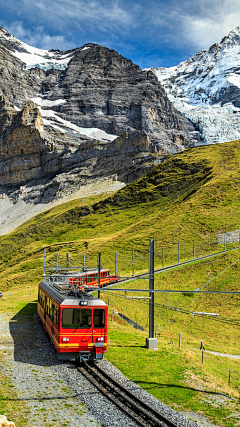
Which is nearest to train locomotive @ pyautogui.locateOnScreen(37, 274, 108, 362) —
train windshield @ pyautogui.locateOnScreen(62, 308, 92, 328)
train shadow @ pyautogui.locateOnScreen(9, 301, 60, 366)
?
train windshield @ pyautogui.locateOnScreen(62, 308, 92, 328)

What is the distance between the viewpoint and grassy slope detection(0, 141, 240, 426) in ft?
Answer: 72.3

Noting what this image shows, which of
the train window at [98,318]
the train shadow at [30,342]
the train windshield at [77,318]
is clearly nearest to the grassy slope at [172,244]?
the train window at [98,318]

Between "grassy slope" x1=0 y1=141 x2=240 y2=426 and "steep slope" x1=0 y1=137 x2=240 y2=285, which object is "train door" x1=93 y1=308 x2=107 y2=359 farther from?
"steep slope" x1=0 y1=137 x2=240 y2=285

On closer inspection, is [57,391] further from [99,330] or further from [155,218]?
[155,218]

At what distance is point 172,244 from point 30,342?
46584mm

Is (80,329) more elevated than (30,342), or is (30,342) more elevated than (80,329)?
(80,329)

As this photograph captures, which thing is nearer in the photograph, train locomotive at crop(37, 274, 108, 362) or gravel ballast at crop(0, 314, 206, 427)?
gravel ballast at crop(0, 314, 206, 427)

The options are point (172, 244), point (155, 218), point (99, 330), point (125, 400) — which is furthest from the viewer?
point (155, 218)

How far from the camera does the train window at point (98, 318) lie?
21.0m

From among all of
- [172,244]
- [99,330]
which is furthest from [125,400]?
[172,244]

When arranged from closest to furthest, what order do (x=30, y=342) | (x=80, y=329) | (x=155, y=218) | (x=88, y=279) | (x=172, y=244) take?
(x=80, y=329) < (x=30, y=342) < (x=88, y=279) < (x=172, y=244) < (x=155, y=218)

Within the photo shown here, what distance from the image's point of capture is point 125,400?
15.5 meters

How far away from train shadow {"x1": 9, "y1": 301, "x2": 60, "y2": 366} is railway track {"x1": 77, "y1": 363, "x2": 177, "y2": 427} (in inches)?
128

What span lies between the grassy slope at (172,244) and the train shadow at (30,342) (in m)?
4.10
